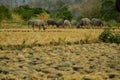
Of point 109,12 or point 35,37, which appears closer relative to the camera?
point 35,37

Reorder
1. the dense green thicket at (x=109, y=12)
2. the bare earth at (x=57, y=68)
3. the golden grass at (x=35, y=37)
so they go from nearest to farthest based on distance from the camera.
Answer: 1. the bare earth at (x=57, y=68)
2. the golden grass at (x=35, y=37)
3. the dense green thicket at (x=109, y=12)

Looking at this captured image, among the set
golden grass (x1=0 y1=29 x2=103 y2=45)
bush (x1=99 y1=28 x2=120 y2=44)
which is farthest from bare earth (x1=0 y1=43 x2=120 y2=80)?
bush (x1=99 y1=28 x2=120 y2=44)

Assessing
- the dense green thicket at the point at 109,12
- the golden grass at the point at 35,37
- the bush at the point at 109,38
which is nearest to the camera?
the golden grass at the point at 35,37

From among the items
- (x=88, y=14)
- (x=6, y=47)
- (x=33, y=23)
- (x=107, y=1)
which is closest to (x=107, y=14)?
(x=107, y=1)

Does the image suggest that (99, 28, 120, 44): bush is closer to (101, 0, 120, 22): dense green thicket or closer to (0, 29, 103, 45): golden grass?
(0, 29, 103, 45): golden grass

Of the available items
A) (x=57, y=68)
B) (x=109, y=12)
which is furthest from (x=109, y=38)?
(x=109, y=12)

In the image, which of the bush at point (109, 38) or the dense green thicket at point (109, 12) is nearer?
the bush at point (109, 38)

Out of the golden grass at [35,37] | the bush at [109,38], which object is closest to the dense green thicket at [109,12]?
the golden grass at [35,37]

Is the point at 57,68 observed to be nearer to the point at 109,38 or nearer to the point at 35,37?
the point at 109,38

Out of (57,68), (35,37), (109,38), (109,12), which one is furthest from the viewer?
(109,12)

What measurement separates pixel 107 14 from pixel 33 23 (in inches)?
530

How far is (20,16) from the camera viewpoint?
3822 cm

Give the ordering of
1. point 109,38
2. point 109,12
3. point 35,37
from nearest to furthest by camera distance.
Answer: point 109,38
point 35,37
point 109,12

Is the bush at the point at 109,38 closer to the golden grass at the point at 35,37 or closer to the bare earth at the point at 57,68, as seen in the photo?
the golden grass at the point at 35,37
